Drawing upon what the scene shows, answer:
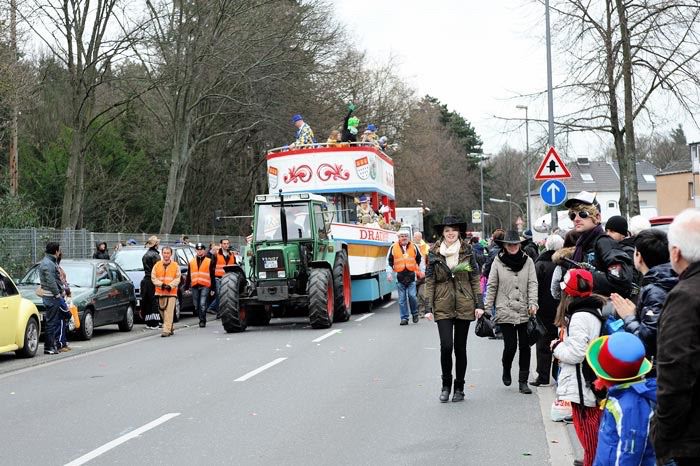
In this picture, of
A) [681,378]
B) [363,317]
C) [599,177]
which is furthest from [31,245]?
[599,177]

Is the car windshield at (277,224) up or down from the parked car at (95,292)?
up

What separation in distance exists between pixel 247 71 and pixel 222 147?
40.9 ft

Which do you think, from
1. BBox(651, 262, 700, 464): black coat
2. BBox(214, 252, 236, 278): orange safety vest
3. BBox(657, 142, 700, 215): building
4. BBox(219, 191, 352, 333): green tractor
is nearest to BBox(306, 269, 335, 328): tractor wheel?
BBox(219, 191, 352, 333): green tractor

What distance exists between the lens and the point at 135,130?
48.0 meters

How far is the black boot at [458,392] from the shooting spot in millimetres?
10414

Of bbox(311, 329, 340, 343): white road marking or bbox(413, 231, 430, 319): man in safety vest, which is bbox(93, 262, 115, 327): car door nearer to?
bbox(311, 329, 340, 343): white road marking

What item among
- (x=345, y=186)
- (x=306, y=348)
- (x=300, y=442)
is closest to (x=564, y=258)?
(x=300, y=442)

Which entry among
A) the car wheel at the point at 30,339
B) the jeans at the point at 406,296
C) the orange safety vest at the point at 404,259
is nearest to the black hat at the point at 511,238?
the car wheel at the point at 30,339

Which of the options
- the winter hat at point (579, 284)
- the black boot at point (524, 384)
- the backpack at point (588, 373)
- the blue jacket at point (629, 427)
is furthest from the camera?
the black boot at point (524, 384)

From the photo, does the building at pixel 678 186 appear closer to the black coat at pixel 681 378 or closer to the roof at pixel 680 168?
the roof at pixel 680 168

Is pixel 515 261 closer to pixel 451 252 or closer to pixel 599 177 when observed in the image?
pixel 451 252

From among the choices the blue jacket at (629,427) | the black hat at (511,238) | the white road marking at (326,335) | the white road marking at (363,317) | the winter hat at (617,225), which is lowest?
the white road marking at (363,317)

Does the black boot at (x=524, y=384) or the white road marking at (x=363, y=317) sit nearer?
the black boot at (x=524, y=384)

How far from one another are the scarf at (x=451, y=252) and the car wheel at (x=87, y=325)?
10.2 metres
